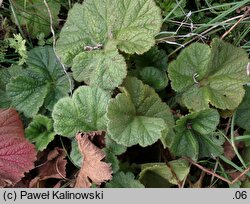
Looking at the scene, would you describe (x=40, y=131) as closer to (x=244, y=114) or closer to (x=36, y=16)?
(x=36, y=16)

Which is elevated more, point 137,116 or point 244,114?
point 137,116

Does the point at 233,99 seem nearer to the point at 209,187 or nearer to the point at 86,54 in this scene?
the point at 209,187

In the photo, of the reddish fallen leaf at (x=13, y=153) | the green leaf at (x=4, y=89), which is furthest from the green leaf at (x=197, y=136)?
the green leaf at (x=4, y=89)

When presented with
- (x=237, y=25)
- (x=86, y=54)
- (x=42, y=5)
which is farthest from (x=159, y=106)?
(x=42, y=5)

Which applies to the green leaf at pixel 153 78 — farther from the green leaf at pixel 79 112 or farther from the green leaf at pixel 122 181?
the green leaf at pixel 122 181

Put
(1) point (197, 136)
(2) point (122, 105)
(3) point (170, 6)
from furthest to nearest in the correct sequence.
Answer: (3) point (170, 6) < (1) point (197, 136) < (2) point (122, 105)

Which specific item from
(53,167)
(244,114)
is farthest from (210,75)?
(53,167)
